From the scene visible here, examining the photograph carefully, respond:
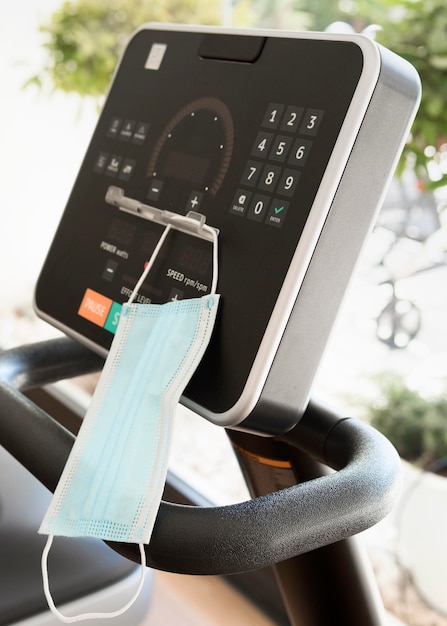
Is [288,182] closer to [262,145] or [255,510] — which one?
[262,145]

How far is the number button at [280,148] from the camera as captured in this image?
56 centimetres

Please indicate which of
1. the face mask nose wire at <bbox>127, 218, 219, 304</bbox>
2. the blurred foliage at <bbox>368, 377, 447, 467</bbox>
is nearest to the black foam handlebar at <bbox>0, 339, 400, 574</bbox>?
the face mask nose wire at <bbox>127, 218, 219, 304</bbox>

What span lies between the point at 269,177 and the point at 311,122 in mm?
51

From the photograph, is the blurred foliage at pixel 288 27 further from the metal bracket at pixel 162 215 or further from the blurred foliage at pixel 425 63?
the metal bracket at pixel 162 215

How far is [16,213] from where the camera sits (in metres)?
2.60

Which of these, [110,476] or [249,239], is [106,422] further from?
[249,239]

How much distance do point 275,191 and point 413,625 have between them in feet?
3.82

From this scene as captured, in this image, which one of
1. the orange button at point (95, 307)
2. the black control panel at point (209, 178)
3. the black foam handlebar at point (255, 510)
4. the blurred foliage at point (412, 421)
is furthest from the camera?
the blurred foliage at point (412, 421)

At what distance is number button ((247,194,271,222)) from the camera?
562mm

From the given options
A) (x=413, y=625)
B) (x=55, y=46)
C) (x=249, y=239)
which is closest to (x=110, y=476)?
(x=249, y=239)

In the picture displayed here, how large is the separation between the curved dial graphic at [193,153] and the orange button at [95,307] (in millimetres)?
102

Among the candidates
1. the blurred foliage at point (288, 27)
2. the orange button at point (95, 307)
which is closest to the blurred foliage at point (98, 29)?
the blurred foliage at point (288, 27)

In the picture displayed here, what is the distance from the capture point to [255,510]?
46cm

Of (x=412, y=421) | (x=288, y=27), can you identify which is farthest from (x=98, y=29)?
(x=412, y=421)
